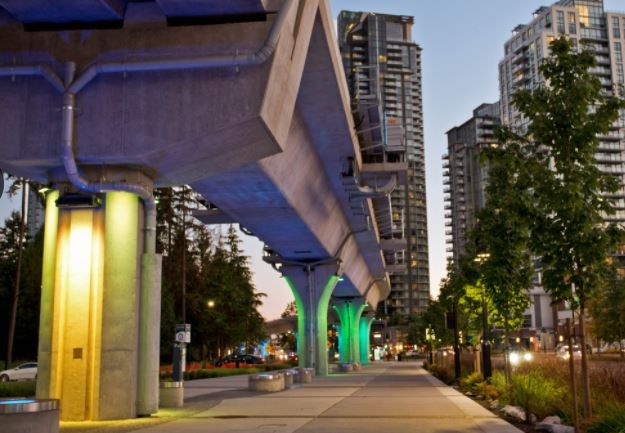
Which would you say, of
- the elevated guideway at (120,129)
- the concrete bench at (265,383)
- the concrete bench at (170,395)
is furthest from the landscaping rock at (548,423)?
the concrete bench at (265,383)

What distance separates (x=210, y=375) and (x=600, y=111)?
37033 mm

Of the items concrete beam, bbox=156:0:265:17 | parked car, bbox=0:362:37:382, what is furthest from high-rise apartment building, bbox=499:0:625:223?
concrete beam, bbox=156:0:265:17

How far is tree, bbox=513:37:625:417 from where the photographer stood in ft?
41.1

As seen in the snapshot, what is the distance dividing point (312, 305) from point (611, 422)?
39790 mm

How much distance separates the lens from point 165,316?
205ft

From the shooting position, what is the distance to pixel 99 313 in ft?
55.3

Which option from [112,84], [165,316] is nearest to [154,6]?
[112,84]

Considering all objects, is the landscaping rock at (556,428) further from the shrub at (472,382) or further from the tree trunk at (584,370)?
the shrub at (472,382)

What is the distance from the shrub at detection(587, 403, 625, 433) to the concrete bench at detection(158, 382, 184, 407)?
12030 millimetres

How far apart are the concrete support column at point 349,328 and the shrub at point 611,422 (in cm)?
6525

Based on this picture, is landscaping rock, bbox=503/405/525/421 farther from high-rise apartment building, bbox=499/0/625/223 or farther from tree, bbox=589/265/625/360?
high-rise apartment building, bbox=499/0/625/223

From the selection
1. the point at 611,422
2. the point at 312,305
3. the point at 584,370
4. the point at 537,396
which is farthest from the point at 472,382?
the point at 312,305

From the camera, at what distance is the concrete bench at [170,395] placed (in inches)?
804

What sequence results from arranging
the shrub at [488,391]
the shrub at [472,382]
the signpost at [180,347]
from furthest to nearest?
the shrub at [472,382], the signpost at [180,347], the shrub at [488,391]
